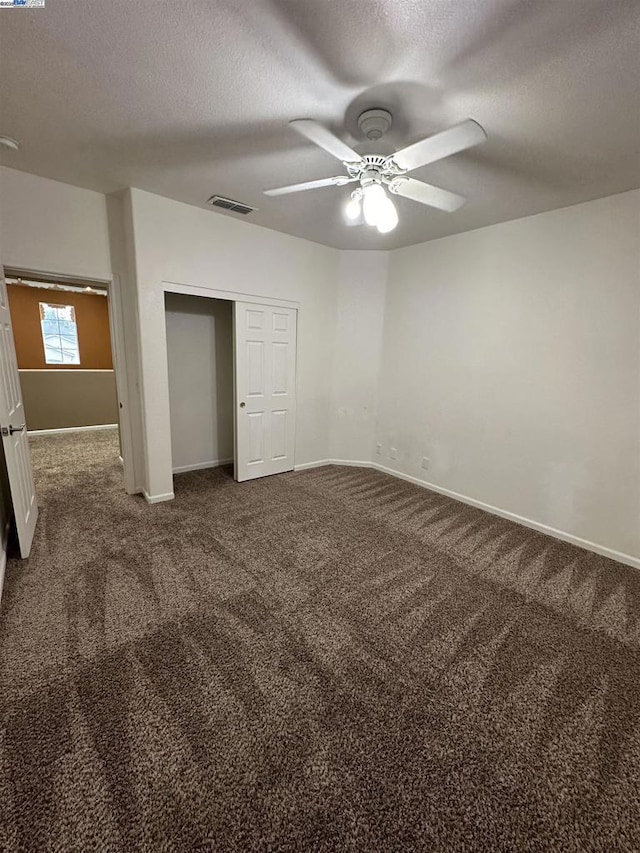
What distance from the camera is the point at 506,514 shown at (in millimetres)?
3314

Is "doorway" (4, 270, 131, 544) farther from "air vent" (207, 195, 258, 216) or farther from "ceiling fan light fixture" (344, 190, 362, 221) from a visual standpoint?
"ceiling fan light fixture" (344, 190, 362, 221)

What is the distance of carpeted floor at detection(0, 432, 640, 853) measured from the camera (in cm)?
112

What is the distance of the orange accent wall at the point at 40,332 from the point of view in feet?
17.7

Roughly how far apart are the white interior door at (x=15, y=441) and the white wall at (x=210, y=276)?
89 centimetres

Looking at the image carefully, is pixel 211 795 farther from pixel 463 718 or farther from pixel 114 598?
pixel 114 598

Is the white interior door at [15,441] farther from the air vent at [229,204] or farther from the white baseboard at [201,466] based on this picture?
the air vent at [229,204]

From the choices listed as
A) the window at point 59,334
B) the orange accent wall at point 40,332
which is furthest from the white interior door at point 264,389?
the window at point 59,334

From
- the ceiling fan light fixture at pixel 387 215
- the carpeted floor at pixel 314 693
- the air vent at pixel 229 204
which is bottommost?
the carpeted floor at pixel 314 693

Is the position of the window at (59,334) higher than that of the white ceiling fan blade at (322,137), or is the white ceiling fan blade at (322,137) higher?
the white ceiling fan blade at (322,137)

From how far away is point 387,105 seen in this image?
174 centimetres

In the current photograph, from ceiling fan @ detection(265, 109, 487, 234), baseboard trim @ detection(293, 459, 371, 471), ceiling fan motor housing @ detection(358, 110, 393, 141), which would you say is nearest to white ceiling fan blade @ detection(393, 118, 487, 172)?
ceiling fan @ detection(265, 109, 487, 234)

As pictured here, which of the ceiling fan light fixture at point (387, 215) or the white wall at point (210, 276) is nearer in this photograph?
the ceiling fan light fixture at point (387, 215)

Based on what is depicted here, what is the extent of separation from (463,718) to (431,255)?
3874mm

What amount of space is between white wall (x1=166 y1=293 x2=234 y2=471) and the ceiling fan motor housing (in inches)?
106
